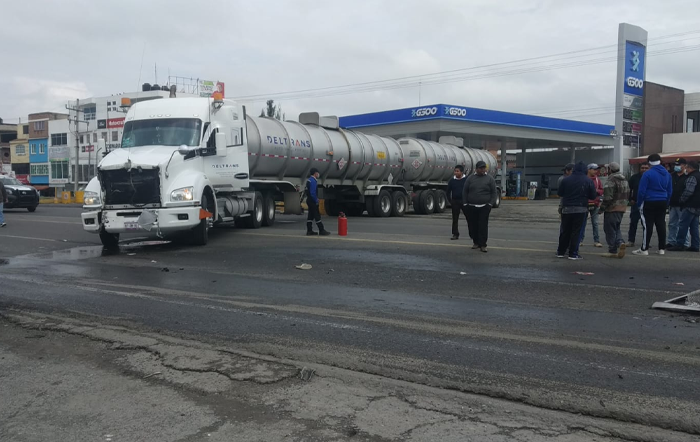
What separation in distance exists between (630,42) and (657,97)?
945 centimetres

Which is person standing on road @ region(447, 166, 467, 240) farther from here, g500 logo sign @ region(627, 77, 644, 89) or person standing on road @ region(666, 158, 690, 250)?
g500 logo sign @ region(627, 77, 644, 89)

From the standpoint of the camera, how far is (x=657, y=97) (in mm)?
53250

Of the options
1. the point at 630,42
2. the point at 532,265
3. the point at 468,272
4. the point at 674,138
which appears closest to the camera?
the point at 468,272

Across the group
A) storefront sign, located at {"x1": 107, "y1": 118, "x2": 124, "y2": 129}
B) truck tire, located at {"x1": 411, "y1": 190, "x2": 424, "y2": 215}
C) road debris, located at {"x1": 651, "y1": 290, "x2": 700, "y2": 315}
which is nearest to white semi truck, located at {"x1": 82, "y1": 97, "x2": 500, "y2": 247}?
truck tire, located at {"x1": 411, "y1": 190, "x2": 424, "y2": 215}

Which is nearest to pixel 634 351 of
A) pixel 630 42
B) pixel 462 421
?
pixel 462 421

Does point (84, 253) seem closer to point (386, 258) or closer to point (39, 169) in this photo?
point (386, 258)

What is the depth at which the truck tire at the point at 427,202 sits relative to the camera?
2664 cm

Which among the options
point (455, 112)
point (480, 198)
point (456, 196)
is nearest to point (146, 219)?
point (480, 198)

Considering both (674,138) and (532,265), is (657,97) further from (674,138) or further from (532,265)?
(532,265)

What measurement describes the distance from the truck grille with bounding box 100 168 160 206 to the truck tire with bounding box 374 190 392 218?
510 inches

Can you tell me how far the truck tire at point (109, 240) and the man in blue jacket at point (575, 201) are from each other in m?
9.60

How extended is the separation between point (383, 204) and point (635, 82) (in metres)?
34.1

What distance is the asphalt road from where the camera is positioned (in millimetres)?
4504

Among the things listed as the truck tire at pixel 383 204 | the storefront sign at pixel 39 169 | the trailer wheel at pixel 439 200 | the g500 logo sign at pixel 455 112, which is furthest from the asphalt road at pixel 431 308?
Answer: the storefront sign at pixel 39 169
